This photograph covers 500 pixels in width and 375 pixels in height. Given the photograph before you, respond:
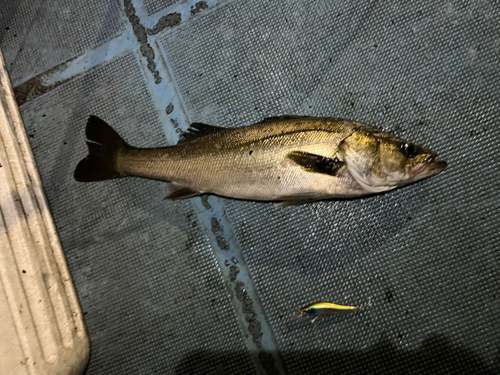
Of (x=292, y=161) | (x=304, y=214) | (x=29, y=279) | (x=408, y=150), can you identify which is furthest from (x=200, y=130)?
(x=29, y=279)

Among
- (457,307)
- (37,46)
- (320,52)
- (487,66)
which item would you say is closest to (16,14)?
(37,46)

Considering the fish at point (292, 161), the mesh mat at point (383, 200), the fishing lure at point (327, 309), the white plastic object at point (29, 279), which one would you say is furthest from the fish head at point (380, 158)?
the white plastic object at point (29, 279)

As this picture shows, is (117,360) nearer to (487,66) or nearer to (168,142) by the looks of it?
(168,142)

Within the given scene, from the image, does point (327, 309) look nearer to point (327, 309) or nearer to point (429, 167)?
point (327, 309)

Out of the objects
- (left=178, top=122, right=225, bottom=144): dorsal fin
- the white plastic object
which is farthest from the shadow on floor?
(left=178, top=122, right=225, bottom=144): dorsal fin

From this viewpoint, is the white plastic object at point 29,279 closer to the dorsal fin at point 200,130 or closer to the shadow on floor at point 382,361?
the shadow on floor at point 382,361

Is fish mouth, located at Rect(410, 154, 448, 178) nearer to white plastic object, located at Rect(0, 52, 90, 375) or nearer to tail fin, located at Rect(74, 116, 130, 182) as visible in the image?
tail fin, located at Rect(74, 116, 130, 182)

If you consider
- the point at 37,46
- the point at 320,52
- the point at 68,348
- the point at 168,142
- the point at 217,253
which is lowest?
the point at 68,348
